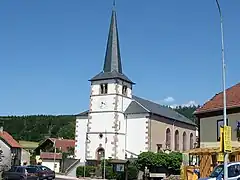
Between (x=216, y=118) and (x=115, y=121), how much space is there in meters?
26.6

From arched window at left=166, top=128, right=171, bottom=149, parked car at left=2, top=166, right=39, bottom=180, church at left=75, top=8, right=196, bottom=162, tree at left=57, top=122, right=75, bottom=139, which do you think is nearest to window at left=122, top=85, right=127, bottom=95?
church at left=75, top=8, right=196, bottom=162

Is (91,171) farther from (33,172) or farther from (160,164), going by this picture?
(33,172)

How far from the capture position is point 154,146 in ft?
205

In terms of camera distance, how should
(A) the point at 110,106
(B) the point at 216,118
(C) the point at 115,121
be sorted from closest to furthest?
(B) the point at 216,118
(C) the point at 115,121
(A) the point at 110,106

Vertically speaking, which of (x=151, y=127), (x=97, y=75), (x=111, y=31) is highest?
(x=111, y=31)

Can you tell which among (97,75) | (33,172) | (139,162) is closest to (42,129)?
(97,75)

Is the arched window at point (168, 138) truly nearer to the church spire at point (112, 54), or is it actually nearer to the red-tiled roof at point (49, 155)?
the church spire at point (112, 54)

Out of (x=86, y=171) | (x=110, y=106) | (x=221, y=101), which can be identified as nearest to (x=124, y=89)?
(x=110, y=106)

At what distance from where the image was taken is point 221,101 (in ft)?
123

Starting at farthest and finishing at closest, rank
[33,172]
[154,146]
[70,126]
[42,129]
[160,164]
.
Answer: [42,129] → [70,126] → [154,146] → [160,164] → [33,172]

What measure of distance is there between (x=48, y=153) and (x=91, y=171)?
15.5 metres

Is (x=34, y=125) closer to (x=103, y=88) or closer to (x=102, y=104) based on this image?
(x=103, y=88)

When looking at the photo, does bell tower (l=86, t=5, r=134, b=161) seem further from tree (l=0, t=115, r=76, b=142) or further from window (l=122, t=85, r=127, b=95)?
tree (l=0, t=115, r=76, b=142)

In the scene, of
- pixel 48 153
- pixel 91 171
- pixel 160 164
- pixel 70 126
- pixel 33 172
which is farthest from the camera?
pixel 70 126
